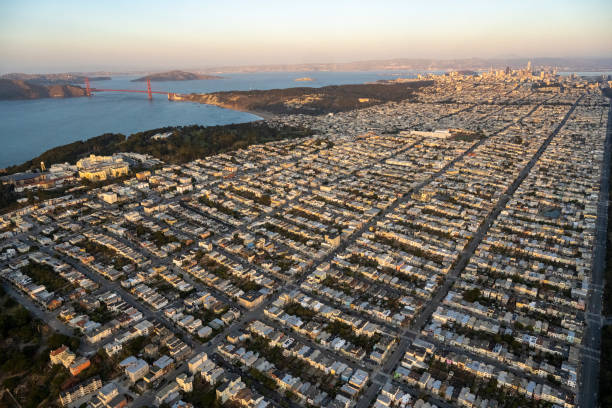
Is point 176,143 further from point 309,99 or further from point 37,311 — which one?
point 309,99

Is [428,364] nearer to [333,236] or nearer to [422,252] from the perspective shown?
[422,252]

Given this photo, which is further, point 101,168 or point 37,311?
point 101,168

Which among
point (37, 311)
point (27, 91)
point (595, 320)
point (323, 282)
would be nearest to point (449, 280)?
point (595, 320)

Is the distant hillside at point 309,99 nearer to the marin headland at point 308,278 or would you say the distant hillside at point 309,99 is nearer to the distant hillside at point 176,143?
the distant hillside at point 176,143

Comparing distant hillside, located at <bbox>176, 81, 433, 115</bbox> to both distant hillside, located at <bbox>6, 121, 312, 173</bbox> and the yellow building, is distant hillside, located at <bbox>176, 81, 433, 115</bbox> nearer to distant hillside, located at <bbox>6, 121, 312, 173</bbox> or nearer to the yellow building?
distant hillside, located at <bbox>6, 121, 312, 173</bbox>

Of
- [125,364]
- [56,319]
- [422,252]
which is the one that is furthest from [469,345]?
[56,319]

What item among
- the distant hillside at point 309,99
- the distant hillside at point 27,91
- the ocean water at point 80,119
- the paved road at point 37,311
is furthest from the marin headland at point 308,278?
the distant hillside at point 27,91
